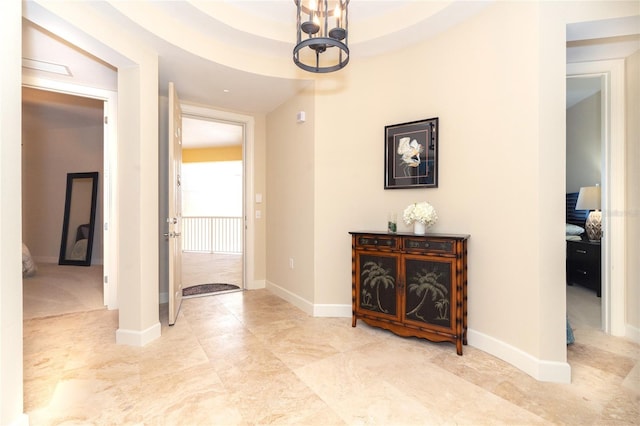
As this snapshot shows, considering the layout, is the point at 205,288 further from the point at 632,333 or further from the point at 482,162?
the point at 632,333

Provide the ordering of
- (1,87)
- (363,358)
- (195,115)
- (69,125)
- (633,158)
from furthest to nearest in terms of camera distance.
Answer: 1. (69,125)
2. (195,115)
3. (633,158)
4. (363,358)
5. (1,87)

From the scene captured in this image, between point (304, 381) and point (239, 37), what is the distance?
292 cm

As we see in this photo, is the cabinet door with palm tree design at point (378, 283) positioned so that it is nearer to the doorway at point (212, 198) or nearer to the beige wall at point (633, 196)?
the beige wall at point (633, 196)

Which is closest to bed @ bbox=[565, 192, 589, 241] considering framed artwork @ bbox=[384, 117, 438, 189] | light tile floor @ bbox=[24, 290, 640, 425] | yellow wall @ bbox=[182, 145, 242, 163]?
light tile floor @ bbox=[24, 290, 640, 425]

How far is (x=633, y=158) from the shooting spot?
266 cm

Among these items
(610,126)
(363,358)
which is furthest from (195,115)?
(610,126)

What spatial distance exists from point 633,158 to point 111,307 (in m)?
5.49

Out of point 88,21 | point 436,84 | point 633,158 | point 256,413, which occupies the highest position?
point 88,21

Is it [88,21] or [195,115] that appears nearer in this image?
[88,21]

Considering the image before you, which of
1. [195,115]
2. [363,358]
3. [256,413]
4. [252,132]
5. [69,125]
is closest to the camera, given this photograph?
[256,413]

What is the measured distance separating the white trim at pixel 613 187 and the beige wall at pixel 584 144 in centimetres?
166

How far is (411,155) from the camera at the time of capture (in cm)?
287

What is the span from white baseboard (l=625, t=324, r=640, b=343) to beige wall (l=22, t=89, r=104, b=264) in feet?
24.7

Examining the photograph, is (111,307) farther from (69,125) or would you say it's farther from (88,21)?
(69,125)
